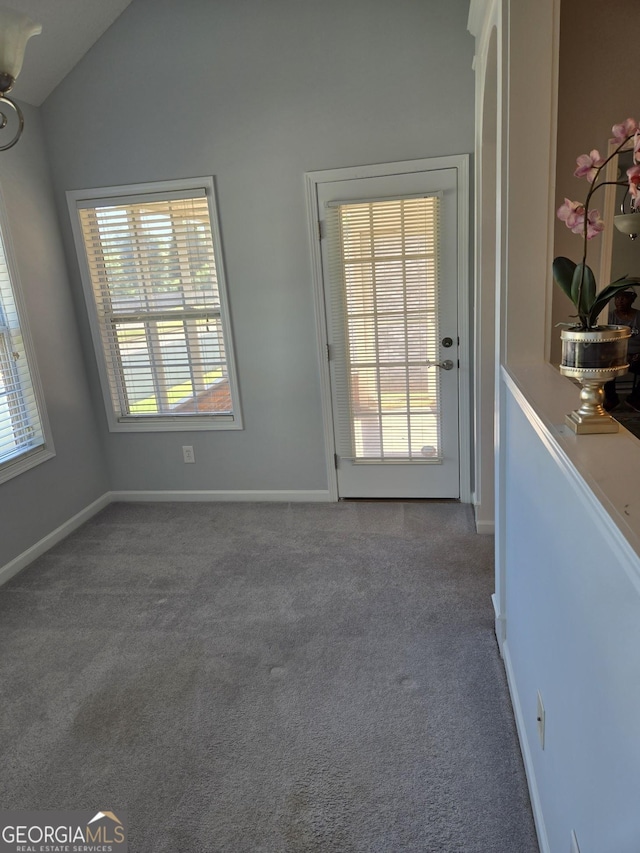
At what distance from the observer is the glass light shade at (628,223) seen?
2.19m

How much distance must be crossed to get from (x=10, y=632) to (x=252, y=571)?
1.14m

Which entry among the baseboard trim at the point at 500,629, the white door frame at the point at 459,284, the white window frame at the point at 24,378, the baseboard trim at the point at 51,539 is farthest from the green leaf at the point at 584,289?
the baseboard trim at the point at 51,539

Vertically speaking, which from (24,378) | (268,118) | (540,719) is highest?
(268,118)

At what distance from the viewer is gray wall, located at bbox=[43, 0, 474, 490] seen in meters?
2.95

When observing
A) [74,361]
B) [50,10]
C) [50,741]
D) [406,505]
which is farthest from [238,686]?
[50,10]

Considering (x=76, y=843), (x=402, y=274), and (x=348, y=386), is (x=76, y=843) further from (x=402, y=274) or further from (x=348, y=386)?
(x=402, y=274)

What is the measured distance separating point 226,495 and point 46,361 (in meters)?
1.42

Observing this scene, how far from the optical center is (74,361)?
362cm

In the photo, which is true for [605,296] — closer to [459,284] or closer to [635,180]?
[635,180]

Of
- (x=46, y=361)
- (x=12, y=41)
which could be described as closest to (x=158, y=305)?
(x=46, y=361)

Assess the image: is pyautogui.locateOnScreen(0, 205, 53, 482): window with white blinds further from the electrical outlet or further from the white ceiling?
the electrical outlet

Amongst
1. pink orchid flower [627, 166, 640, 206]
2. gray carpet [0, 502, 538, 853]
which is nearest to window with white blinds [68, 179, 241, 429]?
gray carpet [0, 502, 538, 853]

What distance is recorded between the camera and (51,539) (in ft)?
10.9

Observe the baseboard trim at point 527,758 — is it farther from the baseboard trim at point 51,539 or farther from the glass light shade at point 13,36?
the baseboard trim at point 51,539
